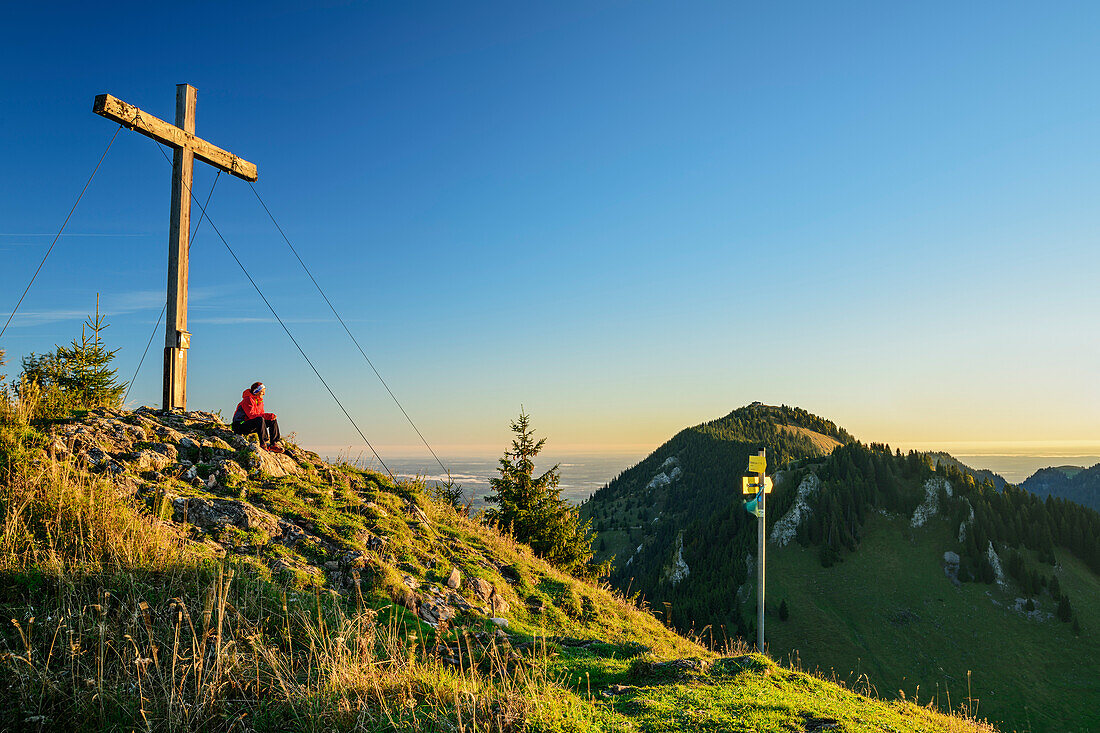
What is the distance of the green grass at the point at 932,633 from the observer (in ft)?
203

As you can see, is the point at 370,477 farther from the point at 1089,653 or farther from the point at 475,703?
the point at 1089,653

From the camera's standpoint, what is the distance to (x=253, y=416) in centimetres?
1172

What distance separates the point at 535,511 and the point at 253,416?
47.1ft

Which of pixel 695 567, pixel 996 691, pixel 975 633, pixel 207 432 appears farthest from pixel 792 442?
pixel 207 432

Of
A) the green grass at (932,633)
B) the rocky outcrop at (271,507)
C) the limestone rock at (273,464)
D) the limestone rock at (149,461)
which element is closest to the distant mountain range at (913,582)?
the green grass at (932,633)

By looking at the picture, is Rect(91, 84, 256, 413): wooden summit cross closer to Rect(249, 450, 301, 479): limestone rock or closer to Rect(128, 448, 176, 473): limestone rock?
Rect(249, 450, 301, 479): limestone rock

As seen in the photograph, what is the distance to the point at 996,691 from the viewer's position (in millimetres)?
62875

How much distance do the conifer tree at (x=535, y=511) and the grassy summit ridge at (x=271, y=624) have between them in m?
11.5

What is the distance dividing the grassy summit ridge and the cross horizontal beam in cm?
575

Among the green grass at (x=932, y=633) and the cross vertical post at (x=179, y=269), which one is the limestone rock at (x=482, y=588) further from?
the green grass at (x=932, y=633)

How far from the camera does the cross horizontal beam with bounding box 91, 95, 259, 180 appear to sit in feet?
34.3

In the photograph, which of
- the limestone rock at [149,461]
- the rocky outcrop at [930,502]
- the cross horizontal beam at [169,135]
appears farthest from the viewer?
the rocky outcrop at [930,502]

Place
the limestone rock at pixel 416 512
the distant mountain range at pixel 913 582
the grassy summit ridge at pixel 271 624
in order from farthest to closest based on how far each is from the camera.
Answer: the distant mountain range at pixel 913 582 < the limestone rock at pixel 416 512 < the grassy summit ridge at pixel 271 624

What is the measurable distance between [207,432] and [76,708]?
306 inches
